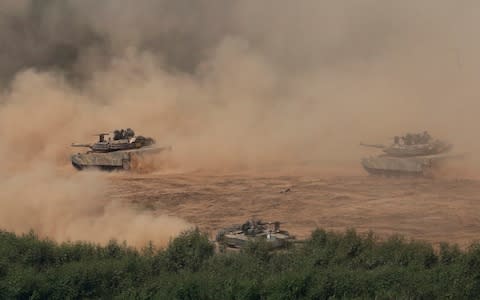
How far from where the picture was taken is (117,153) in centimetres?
2000

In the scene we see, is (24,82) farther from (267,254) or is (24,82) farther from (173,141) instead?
(267,254)

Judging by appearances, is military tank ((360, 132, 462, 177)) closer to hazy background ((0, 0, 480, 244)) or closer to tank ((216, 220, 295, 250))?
hazy background ((0, 0, 480, 244))

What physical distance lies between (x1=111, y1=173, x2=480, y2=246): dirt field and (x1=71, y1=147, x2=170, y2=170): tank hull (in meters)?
0.39

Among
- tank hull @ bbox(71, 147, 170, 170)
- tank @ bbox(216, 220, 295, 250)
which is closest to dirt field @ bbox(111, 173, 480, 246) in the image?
tank hull @ bbox(71, 147, 170, 170)

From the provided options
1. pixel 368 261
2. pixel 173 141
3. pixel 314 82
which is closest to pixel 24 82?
pixel 173 141

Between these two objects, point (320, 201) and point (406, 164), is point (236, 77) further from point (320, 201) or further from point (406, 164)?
point (320, 201)

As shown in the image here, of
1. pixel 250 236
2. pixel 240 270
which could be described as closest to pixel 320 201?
pixel 250 236

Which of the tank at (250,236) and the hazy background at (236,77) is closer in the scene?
the tank at (250,236)

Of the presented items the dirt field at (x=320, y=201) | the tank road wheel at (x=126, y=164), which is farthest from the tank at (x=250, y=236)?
the tank road wheel at (x=126, y=164)

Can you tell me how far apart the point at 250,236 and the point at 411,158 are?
803 centimetres

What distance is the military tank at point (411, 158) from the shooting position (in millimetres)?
17344

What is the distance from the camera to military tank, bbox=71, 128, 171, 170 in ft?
65.3

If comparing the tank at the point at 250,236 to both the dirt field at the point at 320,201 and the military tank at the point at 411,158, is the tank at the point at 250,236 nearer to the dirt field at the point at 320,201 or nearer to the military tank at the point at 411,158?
the dirt field at the point at 320,201

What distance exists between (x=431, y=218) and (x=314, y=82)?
680 inches
